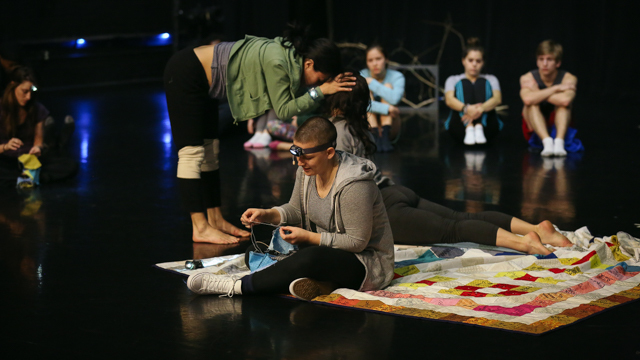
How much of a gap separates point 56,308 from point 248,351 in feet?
2.75

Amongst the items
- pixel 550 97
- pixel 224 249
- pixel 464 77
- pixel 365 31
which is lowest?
Answer: pixel 224 249

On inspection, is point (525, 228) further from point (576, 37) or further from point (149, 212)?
point (576, 37)

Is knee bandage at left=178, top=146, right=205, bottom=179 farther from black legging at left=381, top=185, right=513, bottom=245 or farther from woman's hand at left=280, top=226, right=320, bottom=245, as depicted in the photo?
woman's hand at left=280, top=226, right=320, bottom=245

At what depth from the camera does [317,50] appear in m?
3.29

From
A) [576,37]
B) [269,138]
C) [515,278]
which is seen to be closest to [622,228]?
[515,278]

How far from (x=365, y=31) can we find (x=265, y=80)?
7643 millimetres

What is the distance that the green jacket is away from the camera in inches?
130

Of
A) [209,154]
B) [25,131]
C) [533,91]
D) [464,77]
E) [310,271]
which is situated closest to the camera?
[310,271]

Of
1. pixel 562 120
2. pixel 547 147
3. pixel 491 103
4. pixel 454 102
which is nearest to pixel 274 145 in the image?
pixel 454 102

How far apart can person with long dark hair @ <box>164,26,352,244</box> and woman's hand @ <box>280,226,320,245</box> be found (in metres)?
0.80

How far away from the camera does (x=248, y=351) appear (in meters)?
2.28

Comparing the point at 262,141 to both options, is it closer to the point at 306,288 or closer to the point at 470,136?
the point at 470,136

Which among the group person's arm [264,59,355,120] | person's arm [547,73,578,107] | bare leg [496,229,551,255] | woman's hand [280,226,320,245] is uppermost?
person's arm [264,59,355,120]

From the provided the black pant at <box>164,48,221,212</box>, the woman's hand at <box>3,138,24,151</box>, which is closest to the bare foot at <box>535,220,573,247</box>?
the black pant at <box>164,48,221,212</box>
